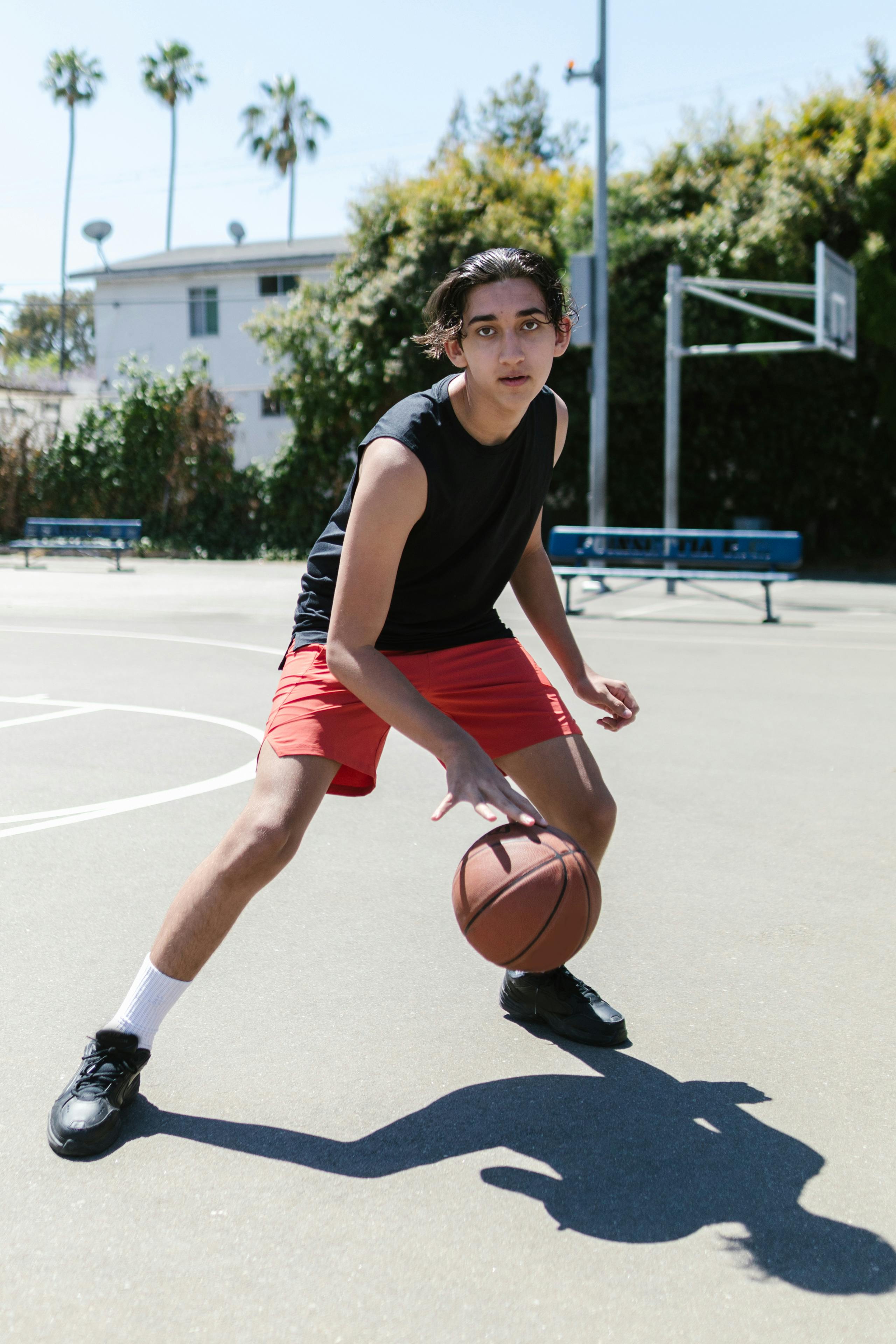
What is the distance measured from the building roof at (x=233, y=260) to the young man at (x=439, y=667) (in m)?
35.9

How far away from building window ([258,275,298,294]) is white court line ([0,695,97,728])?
32.7m

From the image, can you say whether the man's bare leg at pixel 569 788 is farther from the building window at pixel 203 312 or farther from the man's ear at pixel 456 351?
the building window at pixel 203 312

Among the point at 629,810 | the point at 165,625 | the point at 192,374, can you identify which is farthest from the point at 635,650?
the point at 192,374

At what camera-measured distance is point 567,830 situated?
3352 millimetres

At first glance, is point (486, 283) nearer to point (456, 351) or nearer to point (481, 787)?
point (456, 351)

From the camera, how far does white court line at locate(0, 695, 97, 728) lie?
27.0 ft

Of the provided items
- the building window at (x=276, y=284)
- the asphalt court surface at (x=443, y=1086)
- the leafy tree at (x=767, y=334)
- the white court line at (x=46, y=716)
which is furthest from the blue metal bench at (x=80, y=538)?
the asphalt court surface at (x=443, y=1086)

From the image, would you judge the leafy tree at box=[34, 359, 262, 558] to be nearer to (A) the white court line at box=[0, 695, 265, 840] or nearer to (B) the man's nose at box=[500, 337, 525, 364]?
(A) the white court line at box=[0, 695, 265, 840]

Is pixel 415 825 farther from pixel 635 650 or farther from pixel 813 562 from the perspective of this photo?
pixel 813 562

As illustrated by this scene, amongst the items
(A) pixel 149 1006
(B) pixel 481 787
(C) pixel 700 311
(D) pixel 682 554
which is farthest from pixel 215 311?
(B) pixel 481 787

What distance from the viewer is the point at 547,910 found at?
2.89 m

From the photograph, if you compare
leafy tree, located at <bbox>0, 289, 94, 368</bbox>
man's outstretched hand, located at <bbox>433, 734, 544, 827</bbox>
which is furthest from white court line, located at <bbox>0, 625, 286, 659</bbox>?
leafy tree, located at <bbox>0, 289, 94, 368</bbox>

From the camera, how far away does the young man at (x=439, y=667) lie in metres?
3.03

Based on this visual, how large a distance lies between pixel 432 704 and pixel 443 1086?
95 cm
